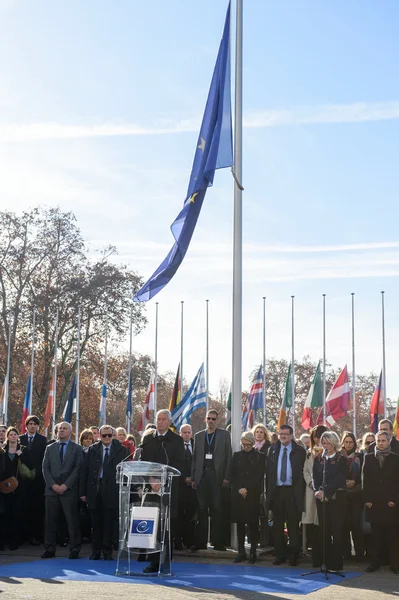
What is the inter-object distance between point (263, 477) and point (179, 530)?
1.75m

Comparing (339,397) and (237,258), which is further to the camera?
(339,397)

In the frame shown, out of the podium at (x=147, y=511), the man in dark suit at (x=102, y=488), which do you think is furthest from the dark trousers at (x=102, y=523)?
the podium at (x=147, y=511)

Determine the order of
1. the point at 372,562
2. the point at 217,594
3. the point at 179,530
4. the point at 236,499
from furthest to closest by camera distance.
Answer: the point at 179,530 → the point at 236,499 → the point at 372,562 → the point at 217,594

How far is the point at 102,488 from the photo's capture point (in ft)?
36.8

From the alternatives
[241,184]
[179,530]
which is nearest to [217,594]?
[179,530]

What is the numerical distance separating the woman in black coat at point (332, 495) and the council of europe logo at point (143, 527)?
84.8 inches

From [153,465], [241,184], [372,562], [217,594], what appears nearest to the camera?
[217,594]

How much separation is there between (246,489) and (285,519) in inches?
25.3

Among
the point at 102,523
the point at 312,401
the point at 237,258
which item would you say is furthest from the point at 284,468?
the point at 312,401

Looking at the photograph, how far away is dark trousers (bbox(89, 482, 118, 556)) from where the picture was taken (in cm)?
1112

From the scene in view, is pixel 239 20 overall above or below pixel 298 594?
above

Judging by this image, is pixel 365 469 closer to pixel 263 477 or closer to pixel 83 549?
pixel 263 477

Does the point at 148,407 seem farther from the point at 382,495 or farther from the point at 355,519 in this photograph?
the point at 382,495

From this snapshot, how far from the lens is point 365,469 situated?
1036 cm
